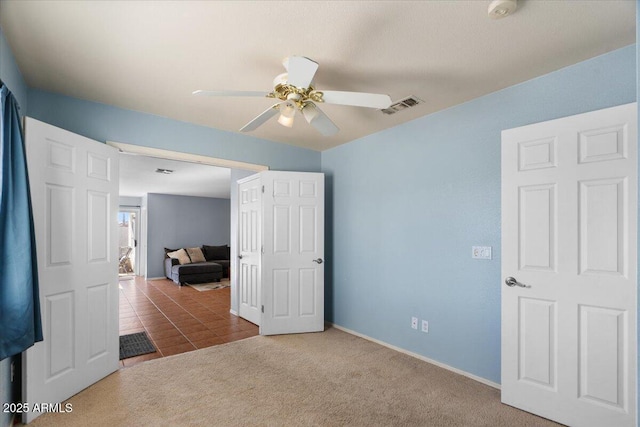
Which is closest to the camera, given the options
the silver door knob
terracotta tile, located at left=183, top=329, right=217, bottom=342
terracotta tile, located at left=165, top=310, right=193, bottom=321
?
the silver door knob

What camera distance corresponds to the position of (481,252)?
274 centimetres

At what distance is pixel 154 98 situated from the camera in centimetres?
282

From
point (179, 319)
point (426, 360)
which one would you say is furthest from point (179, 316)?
point (426, 360)

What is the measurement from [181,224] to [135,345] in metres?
6.31

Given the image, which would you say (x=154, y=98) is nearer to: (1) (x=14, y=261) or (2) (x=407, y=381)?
(1) (x=14, y=261)

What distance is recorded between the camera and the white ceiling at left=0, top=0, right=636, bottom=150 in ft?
5.55

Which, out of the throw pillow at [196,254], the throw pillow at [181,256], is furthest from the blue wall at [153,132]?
the throw pillow at [196,254]

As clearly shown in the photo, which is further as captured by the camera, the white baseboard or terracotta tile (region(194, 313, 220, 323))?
terracotta tile (region(194, 313, 220, 323))

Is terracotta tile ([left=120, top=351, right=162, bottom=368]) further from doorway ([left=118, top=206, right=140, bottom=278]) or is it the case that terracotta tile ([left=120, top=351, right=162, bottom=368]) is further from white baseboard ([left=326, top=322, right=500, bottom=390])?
doorway ([left=118, top=206, right=140, bottom=278])

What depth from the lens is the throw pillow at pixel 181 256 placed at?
8.46m

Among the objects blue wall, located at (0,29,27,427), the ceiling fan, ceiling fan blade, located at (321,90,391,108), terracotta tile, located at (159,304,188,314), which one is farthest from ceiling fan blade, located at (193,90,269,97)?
terracotta tile, located at (159,304,188,314)

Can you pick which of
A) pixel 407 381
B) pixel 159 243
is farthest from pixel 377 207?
pixel 159 243

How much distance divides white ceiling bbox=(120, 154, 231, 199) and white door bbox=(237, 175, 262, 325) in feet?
4.24

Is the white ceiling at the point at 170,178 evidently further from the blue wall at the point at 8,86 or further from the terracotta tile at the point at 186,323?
the blue wall at the point at 8,86
